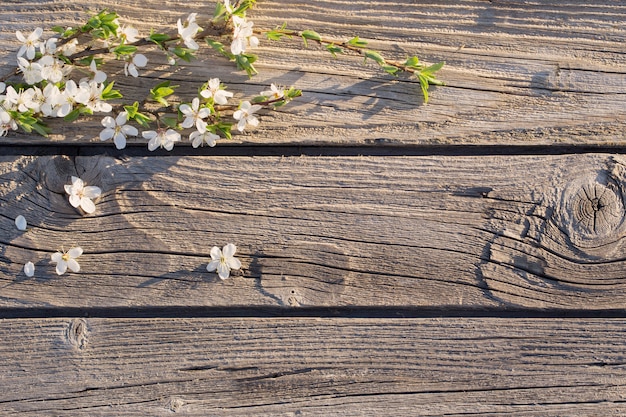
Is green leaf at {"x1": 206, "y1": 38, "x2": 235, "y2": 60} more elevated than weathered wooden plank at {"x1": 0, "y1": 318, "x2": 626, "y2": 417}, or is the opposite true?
green leaf at {"x1": 206, "y1": 38, "x2": 235, "y2": 60}

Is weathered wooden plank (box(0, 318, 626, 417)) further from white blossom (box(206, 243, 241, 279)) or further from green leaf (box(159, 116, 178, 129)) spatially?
green leaf (box(159, 116, 178, 129))

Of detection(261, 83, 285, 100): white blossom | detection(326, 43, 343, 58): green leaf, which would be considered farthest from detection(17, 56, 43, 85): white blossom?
detection(326, 43, 343, 58): green leaf

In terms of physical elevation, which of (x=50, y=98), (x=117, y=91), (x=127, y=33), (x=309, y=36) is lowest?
(x=50, y=98)

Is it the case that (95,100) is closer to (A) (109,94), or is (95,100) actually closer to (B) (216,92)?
(A) (109,94)

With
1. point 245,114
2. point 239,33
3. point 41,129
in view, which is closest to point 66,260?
point 41,129

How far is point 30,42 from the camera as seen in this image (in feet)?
4.09

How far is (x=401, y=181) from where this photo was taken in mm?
1325

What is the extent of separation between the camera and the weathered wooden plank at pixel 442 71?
133cm

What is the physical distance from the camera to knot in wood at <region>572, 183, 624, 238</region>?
1.30 metres

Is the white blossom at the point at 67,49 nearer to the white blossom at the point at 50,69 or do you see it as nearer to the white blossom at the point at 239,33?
the white blossom at the point at 50,69

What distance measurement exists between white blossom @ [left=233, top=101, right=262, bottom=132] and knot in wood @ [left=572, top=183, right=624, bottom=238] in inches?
30.3

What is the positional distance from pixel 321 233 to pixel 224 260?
0.77 feet

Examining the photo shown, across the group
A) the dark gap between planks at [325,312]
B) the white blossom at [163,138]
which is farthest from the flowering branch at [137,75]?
the dark gap between planks at [325,312]

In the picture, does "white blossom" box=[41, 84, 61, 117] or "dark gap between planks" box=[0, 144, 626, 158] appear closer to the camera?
"white blossom" box=[41, 84, 61, 117]
